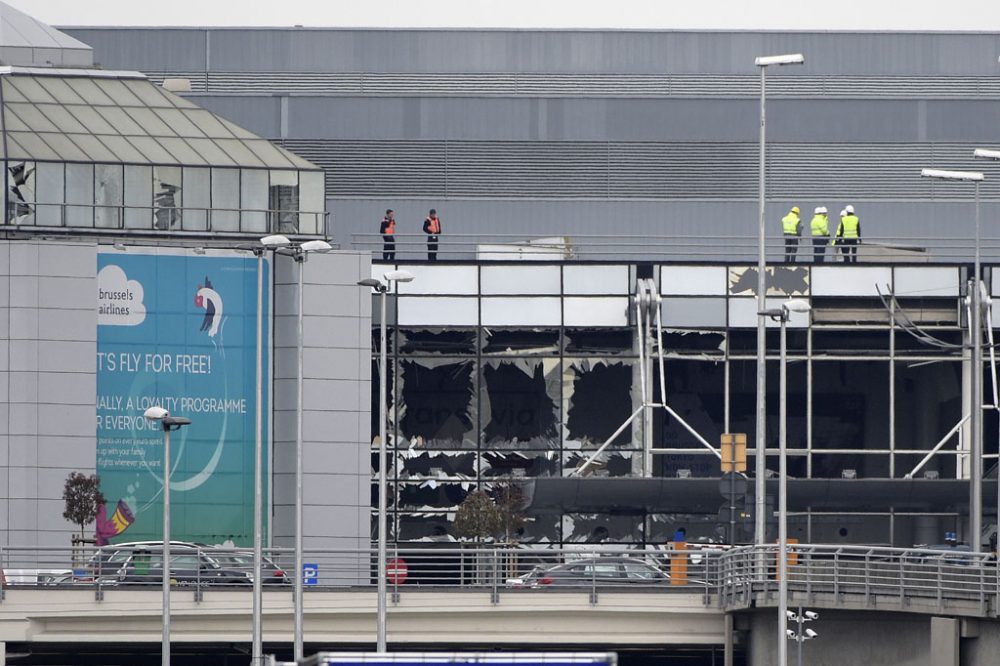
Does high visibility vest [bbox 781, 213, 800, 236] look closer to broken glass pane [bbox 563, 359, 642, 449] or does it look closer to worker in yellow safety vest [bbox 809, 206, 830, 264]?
worker in yellow safety vest [bbox 809, 206, 830, 264]

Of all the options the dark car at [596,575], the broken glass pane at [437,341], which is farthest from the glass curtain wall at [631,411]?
the dark car at [596,575]

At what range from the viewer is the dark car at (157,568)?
151ft

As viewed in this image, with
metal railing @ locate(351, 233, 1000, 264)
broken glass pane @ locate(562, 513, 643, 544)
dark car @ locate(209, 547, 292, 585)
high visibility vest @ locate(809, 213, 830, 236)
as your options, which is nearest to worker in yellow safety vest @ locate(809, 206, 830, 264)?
high visibility vest @ locate(809, 213, 830, 236)

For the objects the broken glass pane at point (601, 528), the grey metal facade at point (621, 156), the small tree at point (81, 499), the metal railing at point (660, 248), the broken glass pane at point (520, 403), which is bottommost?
the broken glass pane at point (601, 528)

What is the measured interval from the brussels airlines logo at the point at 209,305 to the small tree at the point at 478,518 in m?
7.12

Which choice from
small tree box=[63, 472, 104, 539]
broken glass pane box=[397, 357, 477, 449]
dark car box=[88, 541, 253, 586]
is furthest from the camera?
broken glass pane box=[397, 357, 477, 449]

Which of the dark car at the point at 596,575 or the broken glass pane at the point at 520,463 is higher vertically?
the broken glass pane at the point at 520,463

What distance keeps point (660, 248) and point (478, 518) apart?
17.5 metres

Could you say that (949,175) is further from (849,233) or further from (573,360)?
(573,360)

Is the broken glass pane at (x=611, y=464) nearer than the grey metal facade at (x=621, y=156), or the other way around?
the broken glass pane at (x=611, y=464)

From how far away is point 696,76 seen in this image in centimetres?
8306

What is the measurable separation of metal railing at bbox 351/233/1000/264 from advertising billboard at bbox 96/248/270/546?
6.57m

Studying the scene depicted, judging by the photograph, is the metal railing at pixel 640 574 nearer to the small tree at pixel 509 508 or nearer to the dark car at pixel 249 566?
the dark car at pixel 249 566

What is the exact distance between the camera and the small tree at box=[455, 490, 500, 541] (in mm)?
57250
